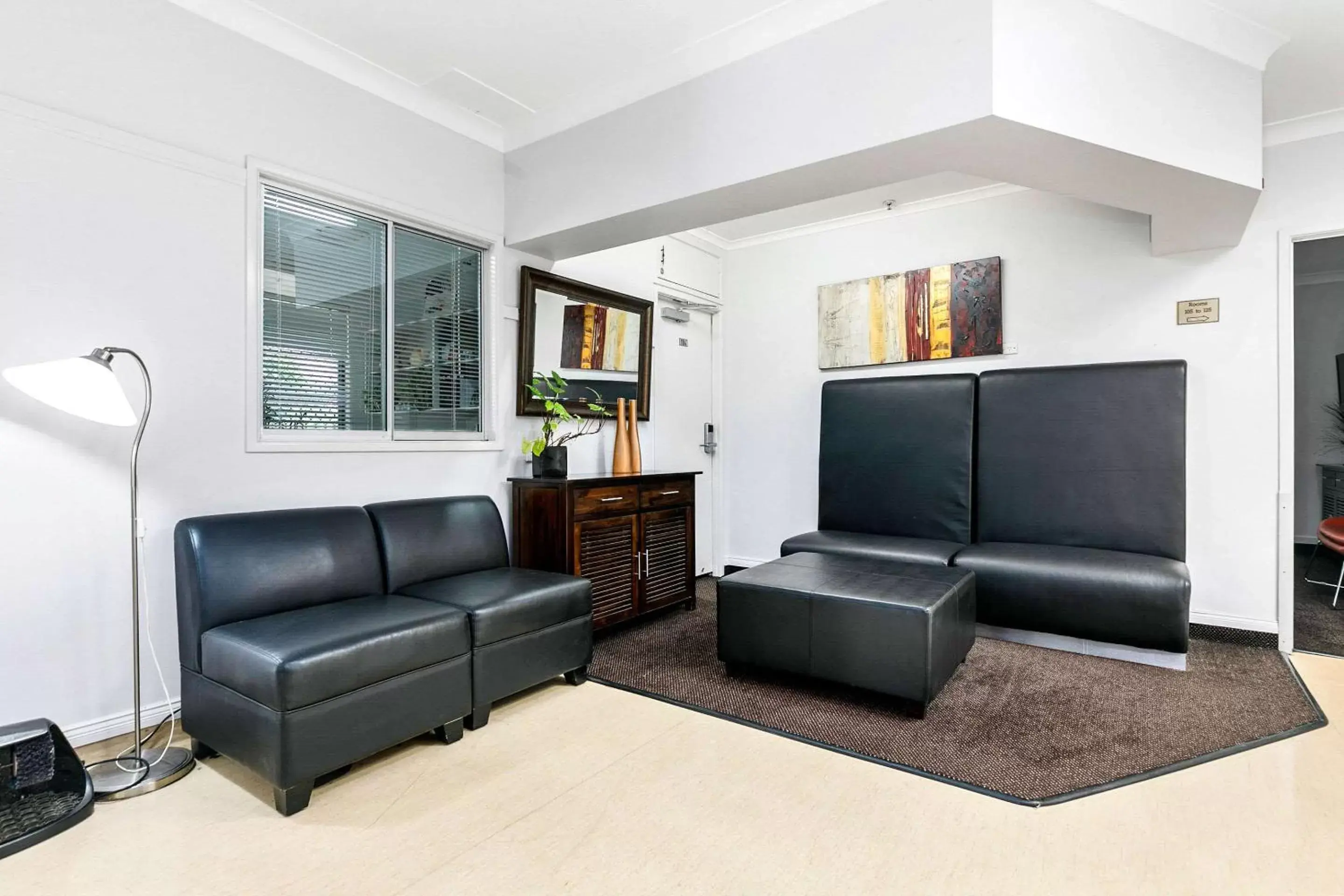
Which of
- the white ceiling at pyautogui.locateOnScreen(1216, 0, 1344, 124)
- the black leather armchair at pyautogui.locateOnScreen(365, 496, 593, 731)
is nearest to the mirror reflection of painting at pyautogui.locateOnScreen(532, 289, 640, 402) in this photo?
the black leather armchair at pyautogui.locateOnScreen(365, 496, 593, 731)

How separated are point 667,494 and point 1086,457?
246cm

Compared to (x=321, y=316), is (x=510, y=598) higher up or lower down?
lower down

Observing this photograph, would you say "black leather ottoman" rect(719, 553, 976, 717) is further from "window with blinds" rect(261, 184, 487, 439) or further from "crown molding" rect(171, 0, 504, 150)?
"crown molding" rect(171, 0, 504, 150)

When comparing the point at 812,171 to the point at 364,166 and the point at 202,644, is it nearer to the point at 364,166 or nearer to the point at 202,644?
the point at 364,166

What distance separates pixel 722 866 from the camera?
1.66 metres

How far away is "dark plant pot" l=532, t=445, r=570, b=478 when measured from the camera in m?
3.67

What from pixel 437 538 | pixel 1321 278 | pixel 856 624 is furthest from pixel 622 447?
pixel 1321 278

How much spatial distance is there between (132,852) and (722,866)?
157 centimetres

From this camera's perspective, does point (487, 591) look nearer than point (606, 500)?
Yes

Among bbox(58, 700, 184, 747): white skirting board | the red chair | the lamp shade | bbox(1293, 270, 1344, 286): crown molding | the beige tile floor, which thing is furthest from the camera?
bbox(1293, 270, 1344, 286): crown molding

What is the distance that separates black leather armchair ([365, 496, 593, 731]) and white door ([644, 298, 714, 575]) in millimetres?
1812

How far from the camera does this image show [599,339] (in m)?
4.27

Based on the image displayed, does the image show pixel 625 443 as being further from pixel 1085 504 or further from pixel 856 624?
pixel 1085 504

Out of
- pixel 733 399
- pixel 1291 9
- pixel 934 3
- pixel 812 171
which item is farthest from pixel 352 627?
pixel 1291 9
